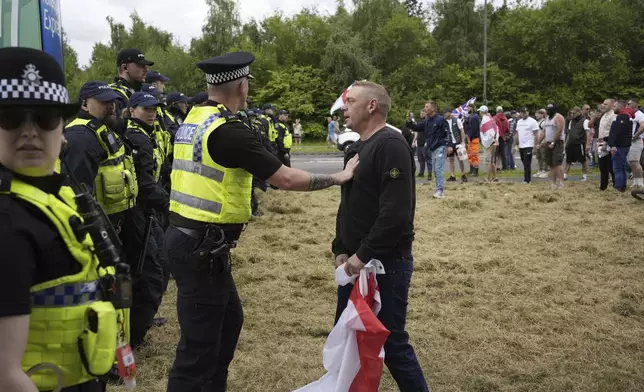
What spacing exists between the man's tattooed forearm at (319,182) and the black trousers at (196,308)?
613 millimetres

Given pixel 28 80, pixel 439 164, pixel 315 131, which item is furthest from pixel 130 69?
pixel 315 131

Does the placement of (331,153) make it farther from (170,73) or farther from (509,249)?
(170,73)

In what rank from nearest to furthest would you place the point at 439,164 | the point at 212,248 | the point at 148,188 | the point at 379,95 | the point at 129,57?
1. the point at 212,248
2. the point at 379,95
3. the point at 148,188
4. the point at 129,57
5. the point at 439,164

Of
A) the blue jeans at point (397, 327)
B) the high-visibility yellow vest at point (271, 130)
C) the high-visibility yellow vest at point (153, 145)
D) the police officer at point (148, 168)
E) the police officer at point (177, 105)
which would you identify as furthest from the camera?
the high-visibility yellow vest at point (271, 130)

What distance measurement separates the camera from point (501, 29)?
48031 mm

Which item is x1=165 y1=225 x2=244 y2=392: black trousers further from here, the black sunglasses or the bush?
the bush

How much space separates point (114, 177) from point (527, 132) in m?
12.2

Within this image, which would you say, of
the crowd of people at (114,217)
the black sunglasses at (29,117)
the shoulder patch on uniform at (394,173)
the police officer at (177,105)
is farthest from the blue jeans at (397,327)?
the police officer at (177,105)

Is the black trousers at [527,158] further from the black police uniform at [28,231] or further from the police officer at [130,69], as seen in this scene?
the black police uniform at [28,231]

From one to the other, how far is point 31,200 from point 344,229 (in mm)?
2152

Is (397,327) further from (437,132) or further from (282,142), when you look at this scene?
(282,142)

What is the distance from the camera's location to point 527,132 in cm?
1474

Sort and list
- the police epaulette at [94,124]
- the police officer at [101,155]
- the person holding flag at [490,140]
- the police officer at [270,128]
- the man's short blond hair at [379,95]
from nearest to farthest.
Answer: the man's short blond hair at [379,95] < the police officer at [101,155] < the police epaulette at [94,124] < the police officer at [270,128] < the person holding flag at [490,140]

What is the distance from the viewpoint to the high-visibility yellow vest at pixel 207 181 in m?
3.19
